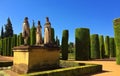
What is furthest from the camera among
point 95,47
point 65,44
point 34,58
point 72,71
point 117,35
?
point 95,47

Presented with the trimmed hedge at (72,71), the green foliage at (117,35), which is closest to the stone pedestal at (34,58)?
the trimmed hedge at (72,71)

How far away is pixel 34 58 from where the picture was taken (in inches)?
685

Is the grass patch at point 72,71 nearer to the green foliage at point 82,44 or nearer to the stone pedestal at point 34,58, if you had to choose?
the stone pedestal at point 34,58

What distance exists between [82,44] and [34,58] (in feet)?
56.6

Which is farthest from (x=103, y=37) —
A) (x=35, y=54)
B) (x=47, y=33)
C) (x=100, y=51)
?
(x=35, y=54)

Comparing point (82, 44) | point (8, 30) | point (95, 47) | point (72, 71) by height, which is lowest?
point (72, 71)

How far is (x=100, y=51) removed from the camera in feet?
138

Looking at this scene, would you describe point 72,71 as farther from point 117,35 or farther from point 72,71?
point 117,35

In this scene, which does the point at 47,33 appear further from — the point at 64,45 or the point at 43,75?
the point at 64,45

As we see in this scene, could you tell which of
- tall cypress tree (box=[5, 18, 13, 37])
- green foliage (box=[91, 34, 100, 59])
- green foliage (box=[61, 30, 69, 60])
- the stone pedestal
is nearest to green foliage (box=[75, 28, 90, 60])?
green foliage (box=[61, 30, 69, 60])

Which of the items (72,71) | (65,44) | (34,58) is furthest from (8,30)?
(72,71)

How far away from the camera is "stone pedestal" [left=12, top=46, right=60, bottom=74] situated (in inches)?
671

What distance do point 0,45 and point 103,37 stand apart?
3316 cm

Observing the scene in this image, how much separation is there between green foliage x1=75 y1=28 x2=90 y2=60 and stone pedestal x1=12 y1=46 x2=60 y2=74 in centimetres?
1412
